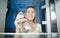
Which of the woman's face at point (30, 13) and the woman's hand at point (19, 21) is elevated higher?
the woman's face at point (30, 13)

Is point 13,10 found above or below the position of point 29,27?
above

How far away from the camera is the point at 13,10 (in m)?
0.82

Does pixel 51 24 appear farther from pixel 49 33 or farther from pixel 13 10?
pixel 13 10

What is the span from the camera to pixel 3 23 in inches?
30.6

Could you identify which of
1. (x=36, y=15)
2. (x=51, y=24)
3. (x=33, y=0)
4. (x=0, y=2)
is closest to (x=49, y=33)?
(x=51, y=24)

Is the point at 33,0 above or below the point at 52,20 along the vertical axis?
above

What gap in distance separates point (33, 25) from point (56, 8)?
0.87ft

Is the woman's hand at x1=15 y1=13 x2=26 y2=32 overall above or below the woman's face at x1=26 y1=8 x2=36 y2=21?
below

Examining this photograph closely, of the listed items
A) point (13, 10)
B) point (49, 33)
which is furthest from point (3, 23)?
point (49, 33)

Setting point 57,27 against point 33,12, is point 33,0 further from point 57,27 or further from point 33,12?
point 57,27

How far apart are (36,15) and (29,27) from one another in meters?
0.13

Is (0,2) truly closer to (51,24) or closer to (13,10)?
(13,10)

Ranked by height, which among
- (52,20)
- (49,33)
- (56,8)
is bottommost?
(49,33)

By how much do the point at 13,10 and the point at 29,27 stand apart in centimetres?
21
